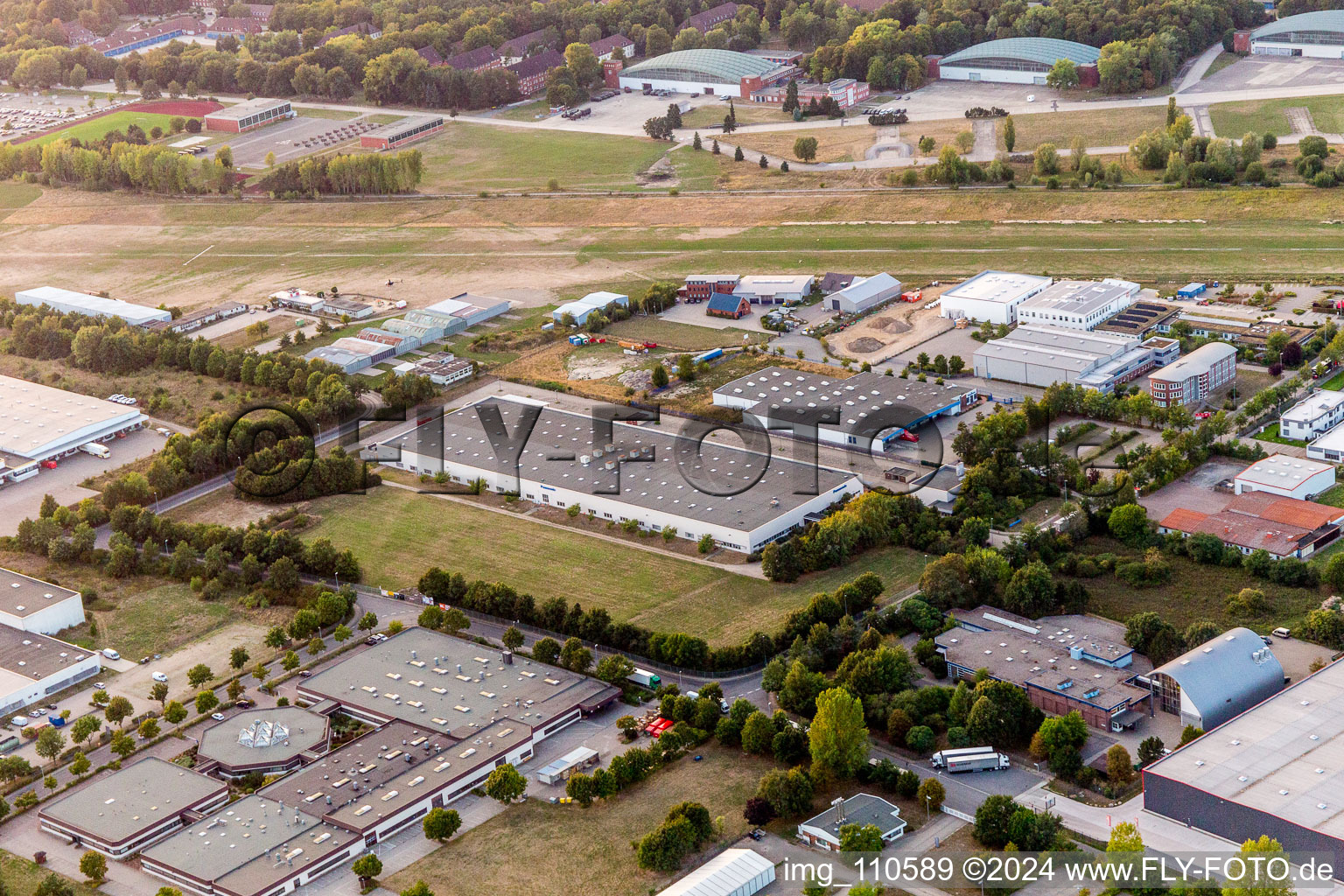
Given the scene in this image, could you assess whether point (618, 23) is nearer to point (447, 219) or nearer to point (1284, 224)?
point (447, 219)

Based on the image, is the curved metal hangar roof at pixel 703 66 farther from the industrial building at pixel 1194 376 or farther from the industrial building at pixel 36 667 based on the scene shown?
the industrial building at pixel 36 667

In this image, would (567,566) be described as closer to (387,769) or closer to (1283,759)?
(387,769)

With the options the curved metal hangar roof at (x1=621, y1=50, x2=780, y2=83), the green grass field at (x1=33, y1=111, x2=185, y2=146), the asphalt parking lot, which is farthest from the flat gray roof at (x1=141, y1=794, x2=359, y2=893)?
the green grass field at (x1=33, y1=111, x2=185, y2=146)

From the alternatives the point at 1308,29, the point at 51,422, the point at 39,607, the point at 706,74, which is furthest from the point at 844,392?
the point at 1308,29

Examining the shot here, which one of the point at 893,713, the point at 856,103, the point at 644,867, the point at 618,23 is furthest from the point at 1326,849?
the point at 618,23

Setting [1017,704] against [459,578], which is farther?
[459,578]

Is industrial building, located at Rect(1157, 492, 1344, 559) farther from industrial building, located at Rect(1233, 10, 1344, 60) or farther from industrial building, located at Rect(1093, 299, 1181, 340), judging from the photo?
industrial building, located at Rect(1233, 10, 1344, 60)

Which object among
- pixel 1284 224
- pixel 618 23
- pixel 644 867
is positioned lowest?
pixel 644 867

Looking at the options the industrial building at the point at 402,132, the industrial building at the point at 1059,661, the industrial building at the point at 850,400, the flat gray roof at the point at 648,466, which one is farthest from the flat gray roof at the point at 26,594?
the industrial building at the point at 402,132
